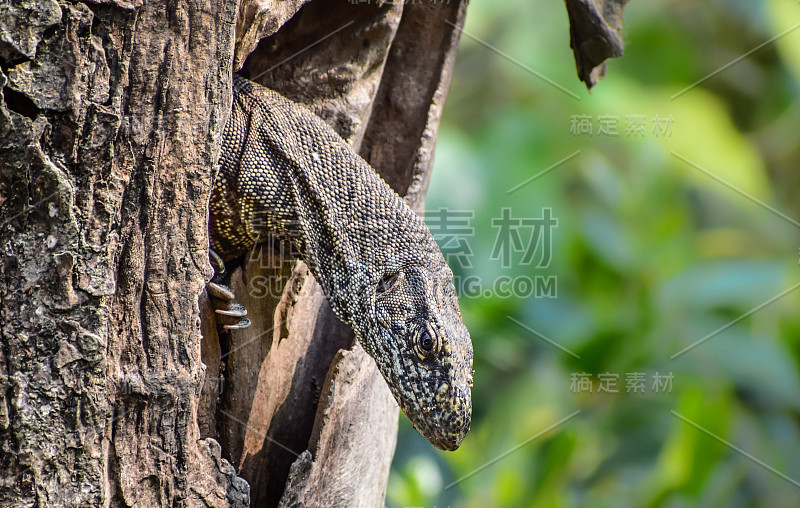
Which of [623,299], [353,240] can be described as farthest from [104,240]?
[623,299]

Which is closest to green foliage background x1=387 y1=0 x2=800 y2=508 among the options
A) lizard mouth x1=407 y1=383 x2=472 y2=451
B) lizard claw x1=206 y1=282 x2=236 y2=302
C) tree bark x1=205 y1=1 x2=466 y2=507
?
tree bark x1=205 y1=1 x2=466 y2=507

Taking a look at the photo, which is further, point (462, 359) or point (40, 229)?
point (462, 359)

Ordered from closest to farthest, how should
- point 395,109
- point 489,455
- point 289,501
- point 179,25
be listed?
point 179,25 < point 289,501 < point 395,109 < point 489,455

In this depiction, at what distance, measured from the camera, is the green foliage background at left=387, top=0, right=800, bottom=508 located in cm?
552

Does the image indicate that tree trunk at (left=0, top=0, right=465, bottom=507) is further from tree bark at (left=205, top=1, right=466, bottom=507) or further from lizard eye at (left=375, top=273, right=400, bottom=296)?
lizard eye at (left=375, top=273, right=400, bottom=296)

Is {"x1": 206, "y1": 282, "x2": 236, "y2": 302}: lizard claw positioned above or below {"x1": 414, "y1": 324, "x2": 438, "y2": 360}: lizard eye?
above

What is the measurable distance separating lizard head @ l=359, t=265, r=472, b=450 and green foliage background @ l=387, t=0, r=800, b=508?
7.01ft

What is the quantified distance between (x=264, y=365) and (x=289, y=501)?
52 centimetres

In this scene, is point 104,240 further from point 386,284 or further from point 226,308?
point 386,284

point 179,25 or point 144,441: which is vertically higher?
point 179,25

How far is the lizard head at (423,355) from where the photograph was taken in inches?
107

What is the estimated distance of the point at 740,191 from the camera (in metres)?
8.28

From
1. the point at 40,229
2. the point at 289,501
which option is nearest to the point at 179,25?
the point at 40,229

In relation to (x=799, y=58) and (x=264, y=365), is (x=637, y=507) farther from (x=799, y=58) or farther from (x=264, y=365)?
(x=799, y=58)
